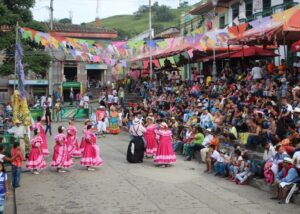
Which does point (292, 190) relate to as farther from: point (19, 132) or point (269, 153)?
point (19, 132)

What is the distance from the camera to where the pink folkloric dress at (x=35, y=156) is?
1430 centimetres

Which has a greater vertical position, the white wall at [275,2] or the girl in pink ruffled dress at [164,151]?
the white wall at [275,2]

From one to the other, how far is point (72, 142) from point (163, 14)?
295ft

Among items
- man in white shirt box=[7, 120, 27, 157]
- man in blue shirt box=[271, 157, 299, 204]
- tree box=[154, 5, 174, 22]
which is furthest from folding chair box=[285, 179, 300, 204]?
tree box=[154, 5, 174, 22]

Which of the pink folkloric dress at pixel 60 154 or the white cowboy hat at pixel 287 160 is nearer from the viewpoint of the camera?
the white cowboy hat at pixel 287 160

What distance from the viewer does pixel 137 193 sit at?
472 inches

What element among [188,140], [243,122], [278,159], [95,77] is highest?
[95,77]

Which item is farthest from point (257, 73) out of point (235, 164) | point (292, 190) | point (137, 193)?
point (137, 193)

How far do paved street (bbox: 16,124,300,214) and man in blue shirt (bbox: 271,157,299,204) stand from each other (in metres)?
0.32

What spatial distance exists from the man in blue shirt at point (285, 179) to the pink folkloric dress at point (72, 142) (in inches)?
298

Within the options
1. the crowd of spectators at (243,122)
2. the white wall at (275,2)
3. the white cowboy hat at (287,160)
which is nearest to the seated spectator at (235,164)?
the crowd of spectators at (243,122)

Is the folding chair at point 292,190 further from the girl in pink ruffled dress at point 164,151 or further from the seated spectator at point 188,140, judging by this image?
the seated spectator at point 188,140

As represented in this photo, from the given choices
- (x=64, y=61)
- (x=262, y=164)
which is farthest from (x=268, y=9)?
(x=64, y=61)

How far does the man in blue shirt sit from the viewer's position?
1068 cm
